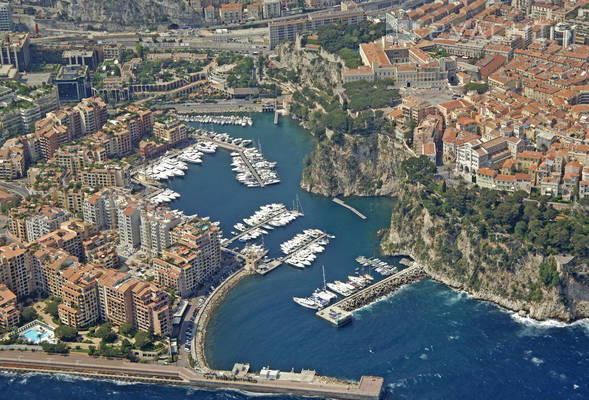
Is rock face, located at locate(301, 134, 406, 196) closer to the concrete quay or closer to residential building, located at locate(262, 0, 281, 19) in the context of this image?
the concrete quay

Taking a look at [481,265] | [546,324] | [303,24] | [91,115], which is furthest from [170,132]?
[546,324]

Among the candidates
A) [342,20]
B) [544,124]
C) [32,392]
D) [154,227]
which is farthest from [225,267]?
[342,20]

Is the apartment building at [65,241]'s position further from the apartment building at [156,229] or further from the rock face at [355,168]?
the rock face at [355,168]

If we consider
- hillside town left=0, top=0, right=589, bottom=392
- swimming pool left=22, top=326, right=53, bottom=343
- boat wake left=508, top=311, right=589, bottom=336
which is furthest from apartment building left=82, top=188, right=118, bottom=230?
boat wake left=508, top=311, right=589, bottom=336

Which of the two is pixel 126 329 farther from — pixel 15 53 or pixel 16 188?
pixel 15 53

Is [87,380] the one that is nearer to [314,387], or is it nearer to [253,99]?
[314,387]

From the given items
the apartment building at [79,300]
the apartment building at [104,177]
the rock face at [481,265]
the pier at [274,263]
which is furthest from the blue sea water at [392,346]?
the apartment building at [104,177]

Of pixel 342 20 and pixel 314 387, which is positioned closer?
pixel 314 387
